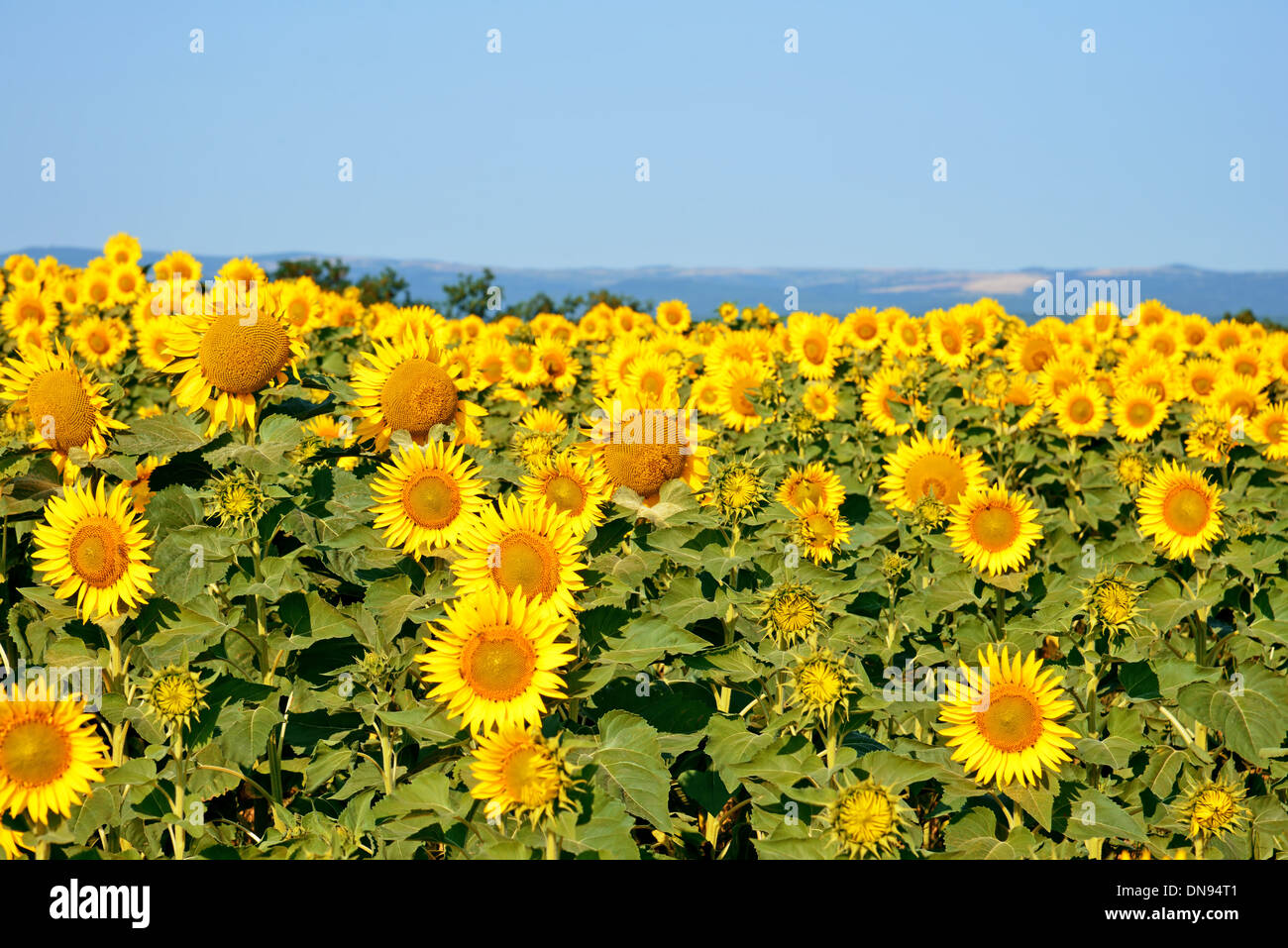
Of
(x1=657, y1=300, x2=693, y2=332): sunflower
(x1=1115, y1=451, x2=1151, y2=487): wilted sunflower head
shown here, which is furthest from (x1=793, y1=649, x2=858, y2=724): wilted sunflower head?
(x1=657, y1=300, x2=693, y2=332): sunflower

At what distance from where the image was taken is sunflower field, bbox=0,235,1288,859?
11.6 feet

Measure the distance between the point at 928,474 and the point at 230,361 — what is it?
398cm

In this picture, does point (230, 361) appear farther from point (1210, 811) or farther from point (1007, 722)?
point (1210, 811)

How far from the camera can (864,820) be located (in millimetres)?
3092

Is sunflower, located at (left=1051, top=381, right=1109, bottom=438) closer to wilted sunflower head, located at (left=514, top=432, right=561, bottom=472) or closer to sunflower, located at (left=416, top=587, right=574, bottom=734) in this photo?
wilted sunflower head, located at (left=514, top=432, right=561, bottom=472)

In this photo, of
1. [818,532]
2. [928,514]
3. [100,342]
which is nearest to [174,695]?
[818,532]

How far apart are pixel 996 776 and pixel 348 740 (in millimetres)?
2525

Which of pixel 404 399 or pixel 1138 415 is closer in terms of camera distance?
pixel 404 399

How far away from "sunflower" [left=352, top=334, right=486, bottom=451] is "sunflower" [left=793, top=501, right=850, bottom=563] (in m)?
1.57

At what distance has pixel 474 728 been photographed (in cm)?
331

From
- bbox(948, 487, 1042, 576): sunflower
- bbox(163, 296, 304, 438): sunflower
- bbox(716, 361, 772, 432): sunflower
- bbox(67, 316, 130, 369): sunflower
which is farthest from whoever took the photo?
bbox(67, 316, 130, 369): sunflower

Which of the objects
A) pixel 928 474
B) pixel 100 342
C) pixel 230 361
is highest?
pixel 100 342
